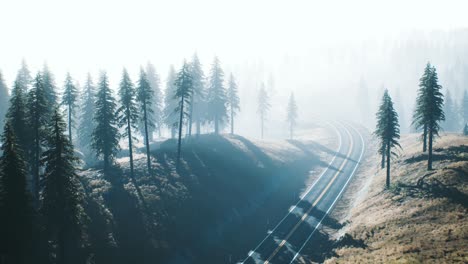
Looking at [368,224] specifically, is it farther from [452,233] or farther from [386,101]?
[386,101]

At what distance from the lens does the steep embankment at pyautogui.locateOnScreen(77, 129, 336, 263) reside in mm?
31266

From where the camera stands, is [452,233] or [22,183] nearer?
[22,183]

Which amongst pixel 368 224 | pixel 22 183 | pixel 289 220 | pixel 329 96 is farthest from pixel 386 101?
pixel 329 96

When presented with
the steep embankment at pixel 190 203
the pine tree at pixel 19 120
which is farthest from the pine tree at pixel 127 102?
the pine tree at pixel 19 120

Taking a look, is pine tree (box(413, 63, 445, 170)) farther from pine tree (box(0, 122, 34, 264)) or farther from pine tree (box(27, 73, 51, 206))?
pine tree (box(27, 73, 51, 206))

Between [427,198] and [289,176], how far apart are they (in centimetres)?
2450

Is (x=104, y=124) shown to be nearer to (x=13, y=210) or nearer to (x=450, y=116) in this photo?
(x=13, y=210)

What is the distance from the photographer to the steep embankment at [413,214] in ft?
83.4

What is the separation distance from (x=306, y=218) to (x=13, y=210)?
107 feet

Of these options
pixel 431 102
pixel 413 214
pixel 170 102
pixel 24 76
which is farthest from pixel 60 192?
pixel 24 76

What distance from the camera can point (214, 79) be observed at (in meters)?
63.7

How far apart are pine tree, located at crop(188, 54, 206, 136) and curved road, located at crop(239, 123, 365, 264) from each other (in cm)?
2459

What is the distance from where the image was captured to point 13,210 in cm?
2227

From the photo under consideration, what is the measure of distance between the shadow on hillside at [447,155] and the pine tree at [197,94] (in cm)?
3678
